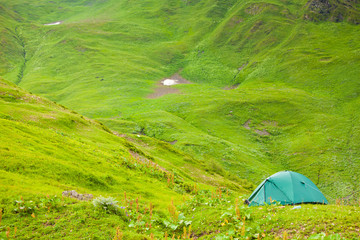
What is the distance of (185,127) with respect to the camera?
95.8 m

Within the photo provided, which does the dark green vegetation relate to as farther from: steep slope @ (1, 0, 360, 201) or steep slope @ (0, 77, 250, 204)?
steep slope @ (1, 0, 360, 201)

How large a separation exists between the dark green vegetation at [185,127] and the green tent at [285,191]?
16.0 feet

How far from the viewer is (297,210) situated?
13.7 m

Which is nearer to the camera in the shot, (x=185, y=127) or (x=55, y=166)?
(x=55, y=166)

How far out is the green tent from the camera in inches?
1024

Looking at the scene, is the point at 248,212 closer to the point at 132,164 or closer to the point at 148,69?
the point at 132,164

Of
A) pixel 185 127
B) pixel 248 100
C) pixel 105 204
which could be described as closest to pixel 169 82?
pixel 248 100

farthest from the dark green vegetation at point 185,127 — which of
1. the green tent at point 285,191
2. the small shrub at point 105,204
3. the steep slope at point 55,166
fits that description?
the green tent at point 285,191

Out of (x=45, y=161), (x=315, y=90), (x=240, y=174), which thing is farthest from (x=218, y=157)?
(x=315, y=90)

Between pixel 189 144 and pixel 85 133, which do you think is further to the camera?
pixel 189 144

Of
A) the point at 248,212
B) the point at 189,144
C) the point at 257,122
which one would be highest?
the point at 248,212

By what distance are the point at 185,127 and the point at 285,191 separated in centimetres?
6993

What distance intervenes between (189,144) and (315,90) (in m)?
93.3

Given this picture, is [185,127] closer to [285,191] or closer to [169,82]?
[285,191]
